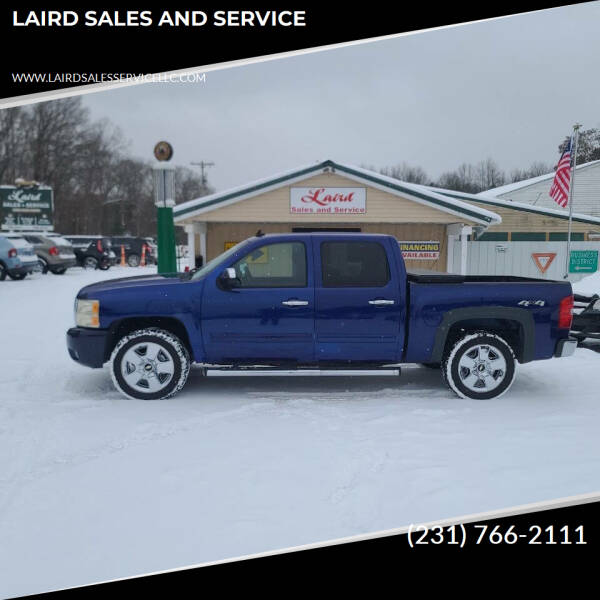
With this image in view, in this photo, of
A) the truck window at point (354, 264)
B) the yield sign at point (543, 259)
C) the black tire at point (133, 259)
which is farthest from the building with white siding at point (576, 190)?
the black tire at point (133, 259)

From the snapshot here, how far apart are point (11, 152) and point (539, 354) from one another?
44763 mm

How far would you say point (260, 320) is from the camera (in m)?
5.92

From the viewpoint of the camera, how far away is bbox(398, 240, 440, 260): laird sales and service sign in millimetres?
15375

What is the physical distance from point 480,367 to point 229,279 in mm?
2753

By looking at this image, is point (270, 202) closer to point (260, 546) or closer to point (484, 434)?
point (484, 434)

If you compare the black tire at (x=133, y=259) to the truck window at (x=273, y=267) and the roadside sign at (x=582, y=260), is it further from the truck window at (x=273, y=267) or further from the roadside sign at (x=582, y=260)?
the truck window at (x=273, y=267)

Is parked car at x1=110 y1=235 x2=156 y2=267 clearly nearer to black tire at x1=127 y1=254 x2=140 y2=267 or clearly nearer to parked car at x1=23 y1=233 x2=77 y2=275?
black tire at x1=127 y1=254 x2=140 y2=267

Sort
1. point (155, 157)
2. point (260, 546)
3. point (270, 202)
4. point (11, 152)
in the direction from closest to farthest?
1. point (260, 546)
2. point (155, 157)
3. point (270, 202)
4. point (11, 152)

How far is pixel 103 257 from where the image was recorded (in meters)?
29.2

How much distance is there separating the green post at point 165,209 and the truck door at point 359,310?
5.20 metres

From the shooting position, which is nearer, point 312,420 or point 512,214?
point 312,420

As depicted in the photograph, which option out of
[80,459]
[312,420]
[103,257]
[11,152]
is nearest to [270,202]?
[312,420]

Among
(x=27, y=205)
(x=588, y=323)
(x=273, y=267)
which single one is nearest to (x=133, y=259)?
(x=27, y=205)

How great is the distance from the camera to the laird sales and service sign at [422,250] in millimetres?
15375
